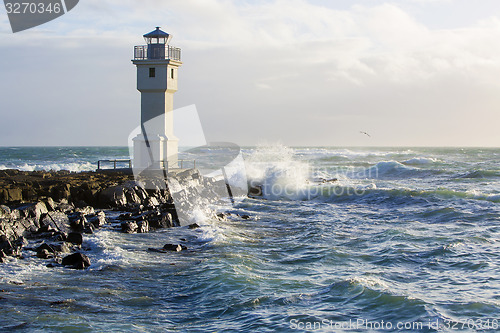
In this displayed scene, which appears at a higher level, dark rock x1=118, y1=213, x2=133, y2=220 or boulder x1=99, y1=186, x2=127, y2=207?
boulder x1=99, y1=186, x2=127, y2=207

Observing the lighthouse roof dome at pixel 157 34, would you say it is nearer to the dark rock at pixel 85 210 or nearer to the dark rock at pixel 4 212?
the dark rock at pixel 85 210

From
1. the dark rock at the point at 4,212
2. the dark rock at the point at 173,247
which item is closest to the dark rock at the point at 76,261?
the dark rock at the point at 173,247

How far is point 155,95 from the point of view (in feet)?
64.1

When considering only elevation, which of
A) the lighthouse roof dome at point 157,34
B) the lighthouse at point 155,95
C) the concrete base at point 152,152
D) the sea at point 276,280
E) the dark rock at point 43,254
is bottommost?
the sea at point 276,280

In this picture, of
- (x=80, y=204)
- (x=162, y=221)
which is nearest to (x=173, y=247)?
(x=162, y=221)

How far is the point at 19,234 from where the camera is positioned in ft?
33.6

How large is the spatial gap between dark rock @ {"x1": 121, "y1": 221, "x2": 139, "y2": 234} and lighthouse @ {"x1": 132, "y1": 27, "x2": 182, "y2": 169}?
7832 millimetres

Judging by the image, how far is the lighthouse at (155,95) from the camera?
19.4 metres

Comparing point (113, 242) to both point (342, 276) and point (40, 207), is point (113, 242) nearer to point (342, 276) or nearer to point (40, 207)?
point (40, 207)

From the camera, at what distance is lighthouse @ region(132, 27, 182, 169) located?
19.4 metres

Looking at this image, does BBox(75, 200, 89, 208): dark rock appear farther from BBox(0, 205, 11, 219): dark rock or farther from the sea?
BBox(0, 205, 11, 219): dark rock

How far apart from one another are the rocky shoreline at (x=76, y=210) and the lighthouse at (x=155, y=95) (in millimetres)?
1255

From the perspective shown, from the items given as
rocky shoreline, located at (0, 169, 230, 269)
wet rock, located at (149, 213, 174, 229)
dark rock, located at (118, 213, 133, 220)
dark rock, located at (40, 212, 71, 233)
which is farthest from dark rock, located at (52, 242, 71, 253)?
dark rock, located at (118, 213, 133, 220)

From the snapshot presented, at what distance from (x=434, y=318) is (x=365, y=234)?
5.87m
